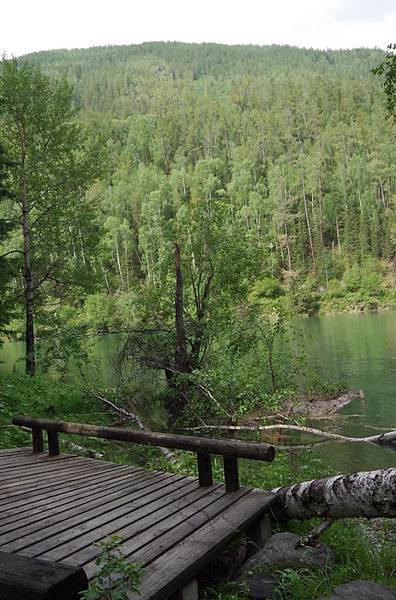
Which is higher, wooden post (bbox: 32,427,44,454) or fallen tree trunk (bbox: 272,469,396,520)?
fallen tree trunk (bbox: 272,469,396,520)

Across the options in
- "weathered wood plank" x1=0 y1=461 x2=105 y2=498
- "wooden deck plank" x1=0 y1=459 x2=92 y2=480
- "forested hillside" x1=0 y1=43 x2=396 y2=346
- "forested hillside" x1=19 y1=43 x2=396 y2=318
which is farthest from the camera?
"forested hillside" x1=19 y1=43 x2=396 y2=318

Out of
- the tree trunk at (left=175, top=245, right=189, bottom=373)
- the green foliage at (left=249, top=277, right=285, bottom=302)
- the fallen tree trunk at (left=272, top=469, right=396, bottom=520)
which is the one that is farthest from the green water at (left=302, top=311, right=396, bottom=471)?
the green foliage at (left=249, top=277, right=285, bottom=302)

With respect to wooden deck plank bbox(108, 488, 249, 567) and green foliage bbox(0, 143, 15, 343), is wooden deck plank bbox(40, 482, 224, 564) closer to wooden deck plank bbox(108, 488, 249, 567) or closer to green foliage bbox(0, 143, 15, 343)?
wooden deck plank bbox(108, 488, 249, 567)

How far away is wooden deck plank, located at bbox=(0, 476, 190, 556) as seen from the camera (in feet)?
14.7

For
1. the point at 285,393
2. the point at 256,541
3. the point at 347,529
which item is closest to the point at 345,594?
the point at 256,541

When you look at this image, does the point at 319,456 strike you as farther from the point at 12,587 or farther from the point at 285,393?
the point at 12,587

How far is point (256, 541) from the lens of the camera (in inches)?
213

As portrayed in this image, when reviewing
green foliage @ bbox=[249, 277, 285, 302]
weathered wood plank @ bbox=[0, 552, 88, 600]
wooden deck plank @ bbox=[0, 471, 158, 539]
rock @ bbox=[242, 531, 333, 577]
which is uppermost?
weathered wood plank @ bbox=[0, 552, 88, 600]

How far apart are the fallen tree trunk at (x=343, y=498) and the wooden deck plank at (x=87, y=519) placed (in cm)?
132

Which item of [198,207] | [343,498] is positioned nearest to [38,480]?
[343,498]

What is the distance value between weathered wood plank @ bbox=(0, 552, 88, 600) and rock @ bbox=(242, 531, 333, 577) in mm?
2429

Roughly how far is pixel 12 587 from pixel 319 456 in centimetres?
1039

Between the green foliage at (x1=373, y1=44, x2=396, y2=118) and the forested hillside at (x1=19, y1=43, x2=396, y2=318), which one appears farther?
the forested hillside at (x1=19, y1=43, x2=396, y2=318)

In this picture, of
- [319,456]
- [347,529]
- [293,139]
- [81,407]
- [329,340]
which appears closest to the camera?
[347,529]
